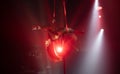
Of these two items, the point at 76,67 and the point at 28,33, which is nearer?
the point at 28,33

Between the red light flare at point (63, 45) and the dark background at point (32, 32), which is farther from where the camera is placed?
the dark background at point (32, 32)

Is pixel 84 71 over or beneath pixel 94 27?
beneath

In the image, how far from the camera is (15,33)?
438 cm

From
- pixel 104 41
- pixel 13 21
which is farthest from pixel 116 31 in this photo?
pixel 13 21

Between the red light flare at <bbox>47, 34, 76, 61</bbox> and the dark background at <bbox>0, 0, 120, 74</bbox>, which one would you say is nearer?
the red light flare at <bbox>47, 34, 76, 61</bbox>

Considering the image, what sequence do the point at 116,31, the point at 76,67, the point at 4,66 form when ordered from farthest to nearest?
the point at 76,67 → the point at 116,31 → the point at 4,66

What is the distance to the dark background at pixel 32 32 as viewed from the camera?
4301mm

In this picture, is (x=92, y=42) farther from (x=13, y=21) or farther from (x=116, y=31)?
(x=13, y=21)

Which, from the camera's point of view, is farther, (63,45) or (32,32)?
(32,32)

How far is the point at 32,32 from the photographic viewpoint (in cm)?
447

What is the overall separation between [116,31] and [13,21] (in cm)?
199

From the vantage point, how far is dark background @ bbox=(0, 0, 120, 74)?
4301 millimetres

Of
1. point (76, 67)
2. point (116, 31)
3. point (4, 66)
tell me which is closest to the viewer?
point (4, 66)

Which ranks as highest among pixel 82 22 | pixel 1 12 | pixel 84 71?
pixel 1 12
